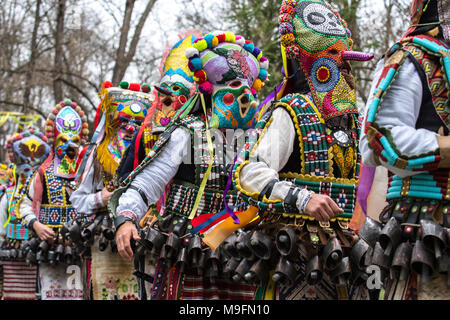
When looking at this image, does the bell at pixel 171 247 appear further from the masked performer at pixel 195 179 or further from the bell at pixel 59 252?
the bell at pixel 59 252

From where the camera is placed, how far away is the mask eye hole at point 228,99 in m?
5.05

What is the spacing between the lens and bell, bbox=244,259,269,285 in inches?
146

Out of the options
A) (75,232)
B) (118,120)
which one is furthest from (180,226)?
(75,232)

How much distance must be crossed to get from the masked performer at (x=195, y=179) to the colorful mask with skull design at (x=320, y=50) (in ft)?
3.33

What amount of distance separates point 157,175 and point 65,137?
4577mm

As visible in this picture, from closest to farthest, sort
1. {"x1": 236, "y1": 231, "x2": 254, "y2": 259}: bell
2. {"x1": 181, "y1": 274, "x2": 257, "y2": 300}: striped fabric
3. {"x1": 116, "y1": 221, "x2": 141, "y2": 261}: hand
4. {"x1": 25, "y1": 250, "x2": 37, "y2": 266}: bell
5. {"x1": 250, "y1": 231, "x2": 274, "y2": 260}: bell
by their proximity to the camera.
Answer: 1. {"x1": 250, "y1": 231, "x2": 274, "y2": 260}: bell
2. {"x1": 236, "y1": 231, "x2": 254, "y2": 259}: bell
3. {"x1": 116, "y1": 221, "x2": 141, "y2": 261}: hand
4. {"x1": 181, "y1": 274, "x2": 257, "y2": 300}: striped fabric
5. {"x1": 25, "y1": 250, "x2": 37, "y2": 266}: bell

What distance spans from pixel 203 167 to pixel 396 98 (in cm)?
215

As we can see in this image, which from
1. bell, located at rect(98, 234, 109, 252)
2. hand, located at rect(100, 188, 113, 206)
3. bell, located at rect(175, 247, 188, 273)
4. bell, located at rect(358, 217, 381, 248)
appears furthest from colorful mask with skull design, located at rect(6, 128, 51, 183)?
bell, located at rect(358, 217, 381, 248)

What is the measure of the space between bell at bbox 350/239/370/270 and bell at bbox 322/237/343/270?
14 centimetres

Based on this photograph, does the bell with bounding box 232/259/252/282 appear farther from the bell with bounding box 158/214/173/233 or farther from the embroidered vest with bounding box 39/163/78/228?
the embroidered vest with bounding box 39/163/78/228

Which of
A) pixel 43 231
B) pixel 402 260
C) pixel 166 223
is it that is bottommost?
pixel 43 231

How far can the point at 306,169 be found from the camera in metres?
3.84

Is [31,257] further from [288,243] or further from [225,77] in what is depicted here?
[288,243]

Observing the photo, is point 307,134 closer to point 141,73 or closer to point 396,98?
point 396,98
